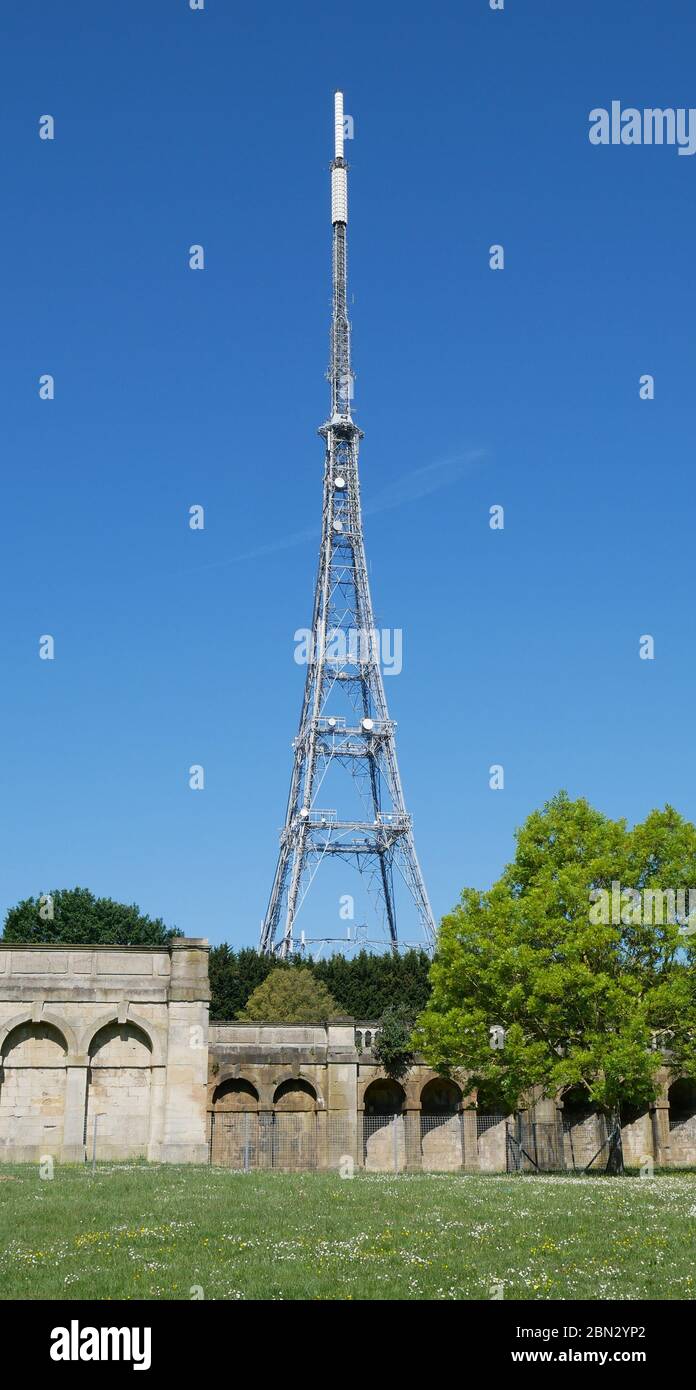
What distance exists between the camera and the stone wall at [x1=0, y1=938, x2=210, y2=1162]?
38750 millimetres

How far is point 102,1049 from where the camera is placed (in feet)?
131

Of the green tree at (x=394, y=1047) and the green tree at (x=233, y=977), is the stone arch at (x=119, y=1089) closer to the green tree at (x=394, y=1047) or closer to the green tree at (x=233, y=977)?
the green tree at (x=394, y=1047)

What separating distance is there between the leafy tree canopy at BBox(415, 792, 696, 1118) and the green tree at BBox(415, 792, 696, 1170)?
42mm

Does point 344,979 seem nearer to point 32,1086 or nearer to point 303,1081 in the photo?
point 303,1081

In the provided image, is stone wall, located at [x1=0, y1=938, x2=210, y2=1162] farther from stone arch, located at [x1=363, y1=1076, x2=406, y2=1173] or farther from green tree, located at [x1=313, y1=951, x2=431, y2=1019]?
green tree, located at [x1=313, y1=951, x2=431, y2=1019]

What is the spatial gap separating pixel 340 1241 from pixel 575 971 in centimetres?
2034

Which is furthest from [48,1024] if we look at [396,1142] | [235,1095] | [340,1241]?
[340,1241]

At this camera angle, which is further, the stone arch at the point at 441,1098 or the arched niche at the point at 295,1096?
the stone arch at the point at 441,1098

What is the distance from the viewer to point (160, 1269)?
15.8 meters

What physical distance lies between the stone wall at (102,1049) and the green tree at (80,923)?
33.5 metres

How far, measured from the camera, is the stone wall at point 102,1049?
38750mm

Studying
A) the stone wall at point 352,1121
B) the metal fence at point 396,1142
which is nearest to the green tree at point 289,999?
the metal fence at point 396,1142
